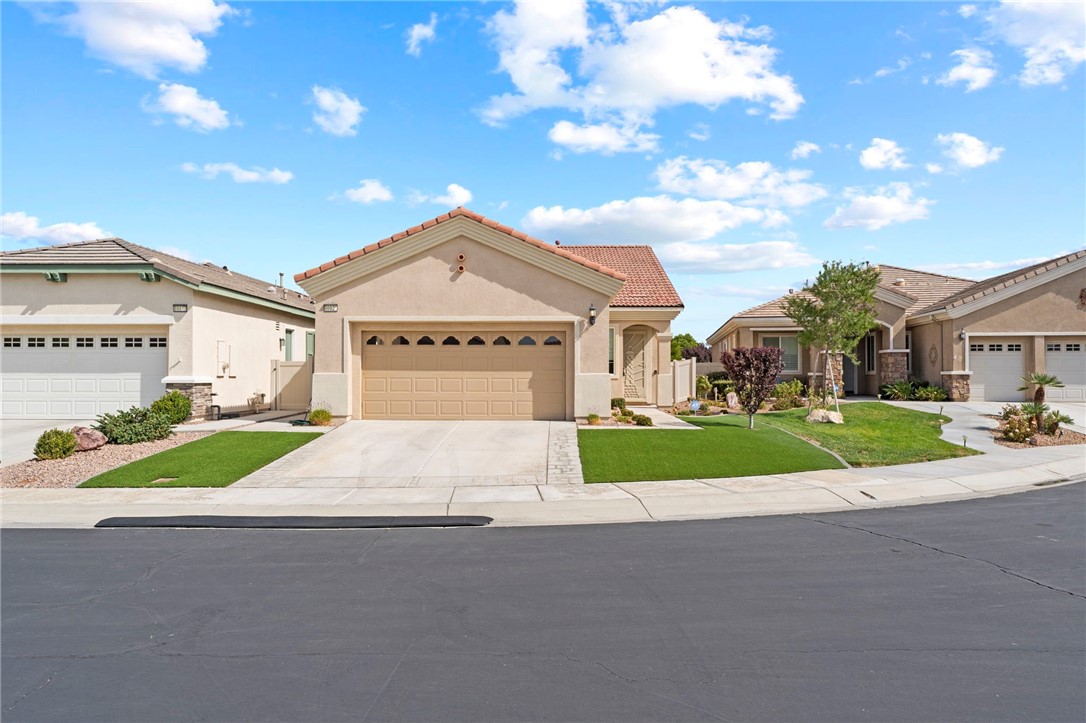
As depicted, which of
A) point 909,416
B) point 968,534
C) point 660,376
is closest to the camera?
point 968,534

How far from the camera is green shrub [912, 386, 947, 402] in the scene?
983 inches

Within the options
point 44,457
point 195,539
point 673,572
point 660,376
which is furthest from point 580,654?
point 660,376

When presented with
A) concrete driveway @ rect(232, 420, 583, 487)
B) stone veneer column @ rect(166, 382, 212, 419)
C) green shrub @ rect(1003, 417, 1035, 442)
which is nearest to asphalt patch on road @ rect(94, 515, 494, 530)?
concrete driveway @ rect(232, 420, 583, 487)

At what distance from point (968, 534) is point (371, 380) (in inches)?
562

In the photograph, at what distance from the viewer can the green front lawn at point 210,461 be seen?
1248cm

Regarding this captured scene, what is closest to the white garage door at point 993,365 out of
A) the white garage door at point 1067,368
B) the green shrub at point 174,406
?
the white garage door at point 1067,368

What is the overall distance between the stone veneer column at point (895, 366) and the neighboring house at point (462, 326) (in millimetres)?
14900

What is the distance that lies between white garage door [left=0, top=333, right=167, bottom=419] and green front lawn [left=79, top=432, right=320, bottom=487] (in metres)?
5.20

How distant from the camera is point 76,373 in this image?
19797 millimetres

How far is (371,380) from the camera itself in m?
18.6

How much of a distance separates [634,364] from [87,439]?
15788mm

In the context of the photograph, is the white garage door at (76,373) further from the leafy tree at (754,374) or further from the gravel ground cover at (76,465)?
the leafy tree at (754,374)

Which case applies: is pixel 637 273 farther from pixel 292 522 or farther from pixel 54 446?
pixel 54 446

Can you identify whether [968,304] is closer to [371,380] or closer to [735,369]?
[735,369]
